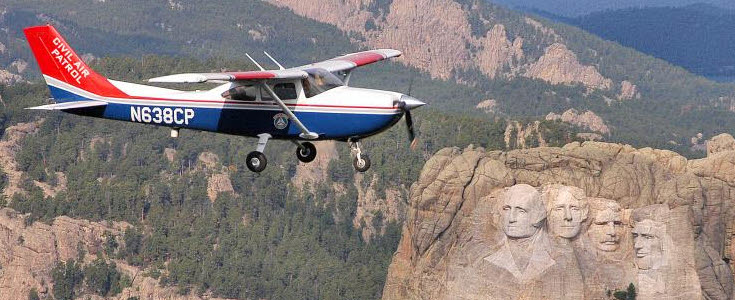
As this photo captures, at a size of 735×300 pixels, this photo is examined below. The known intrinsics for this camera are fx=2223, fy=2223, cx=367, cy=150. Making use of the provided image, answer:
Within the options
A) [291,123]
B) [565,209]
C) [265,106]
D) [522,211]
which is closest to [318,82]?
[291,123]

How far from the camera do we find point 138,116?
94688mm

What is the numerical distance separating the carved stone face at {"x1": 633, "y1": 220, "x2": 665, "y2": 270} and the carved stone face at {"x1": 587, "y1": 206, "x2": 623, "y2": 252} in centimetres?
193

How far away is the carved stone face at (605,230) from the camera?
186750mm

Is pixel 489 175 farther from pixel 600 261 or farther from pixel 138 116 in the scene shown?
pixel 138 116

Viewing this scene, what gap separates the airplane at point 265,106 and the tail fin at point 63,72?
43 millimetres

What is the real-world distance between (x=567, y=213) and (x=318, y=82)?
9691 cm

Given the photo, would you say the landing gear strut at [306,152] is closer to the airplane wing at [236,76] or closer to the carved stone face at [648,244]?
the airplane wing at [236,76]

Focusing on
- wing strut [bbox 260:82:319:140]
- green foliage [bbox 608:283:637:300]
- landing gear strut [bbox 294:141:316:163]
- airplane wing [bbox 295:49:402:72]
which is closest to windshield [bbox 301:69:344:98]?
airplane wing [bbox 295:49:402:72]

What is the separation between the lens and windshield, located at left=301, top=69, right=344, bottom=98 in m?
90.4

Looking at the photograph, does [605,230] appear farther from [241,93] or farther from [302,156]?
[241,93]

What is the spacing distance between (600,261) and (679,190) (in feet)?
31.2

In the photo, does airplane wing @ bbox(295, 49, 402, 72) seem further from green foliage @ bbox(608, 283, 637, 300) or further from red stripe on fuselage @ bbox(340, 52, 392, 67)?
green foliage @ bbox(608, 283, 637, 300)

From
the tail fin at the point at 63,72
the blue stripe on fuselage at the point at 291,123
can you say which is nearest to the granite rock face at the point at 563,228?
the tail fin at the point at 63,72

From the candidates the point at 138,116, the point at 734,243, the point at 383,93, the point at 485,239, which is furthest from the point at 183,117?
the point at 734,243
